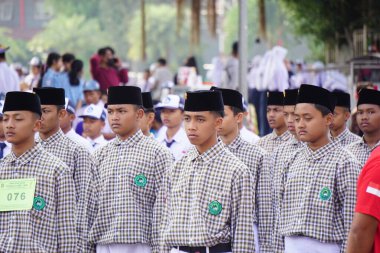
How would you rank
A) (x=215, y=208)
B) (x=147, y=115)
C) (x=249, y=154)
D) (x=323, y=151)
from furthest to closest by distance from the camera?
(x=147, y=115) → (x=249, y=154) → (x=323, y=151) → (x=215, y=208)

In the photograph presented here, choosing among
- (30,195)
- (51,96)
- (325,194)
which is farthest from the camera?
(51,96)

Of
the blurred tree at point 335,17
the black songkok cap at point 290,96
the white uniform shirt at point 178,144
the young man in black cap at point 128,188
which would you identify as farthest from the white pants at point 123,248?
the blurred tree at point 335,17

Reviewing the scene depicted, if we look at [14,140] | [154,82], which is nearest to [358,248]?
[14,140]

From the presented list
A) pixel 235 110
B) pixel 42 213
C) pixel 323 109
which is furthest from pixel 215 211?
pixel 235 110

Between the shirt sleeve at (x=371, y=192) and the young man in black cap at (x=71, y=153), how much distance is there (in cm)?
349

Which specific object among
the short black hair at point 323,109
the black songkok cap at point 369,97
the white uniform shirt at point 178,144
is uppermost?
the black songkok cap at point 369,97

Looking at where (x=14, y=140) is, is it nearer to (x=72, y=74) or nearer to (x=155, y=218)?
(x=155, y=218)

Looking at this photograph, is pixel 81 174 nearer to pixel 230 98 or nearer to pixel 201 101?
pixel 201 101

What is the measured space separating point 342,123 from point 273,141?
2.51 feet

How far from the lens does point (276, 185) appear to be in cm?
1105

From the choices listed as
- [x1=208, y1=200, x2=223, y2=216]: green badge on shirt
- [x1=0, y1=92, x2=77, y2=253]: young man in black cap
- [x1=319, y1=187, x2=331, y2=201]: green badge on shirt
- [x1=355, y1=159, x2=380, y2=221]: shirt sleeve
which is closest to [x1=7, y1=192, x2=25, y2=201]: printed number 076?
[x1=0, y1=92, x2=77, y2=253]: young man in black cap

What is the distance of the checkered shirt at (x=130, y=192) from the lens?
1059 cm

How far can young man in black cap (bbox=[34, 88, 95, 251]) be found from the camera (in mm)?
10609

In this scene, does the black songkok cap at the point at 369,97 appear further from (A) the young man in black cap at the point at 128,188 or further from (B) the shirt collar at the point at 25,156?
(B) the shirt collar at the point at 25,156
